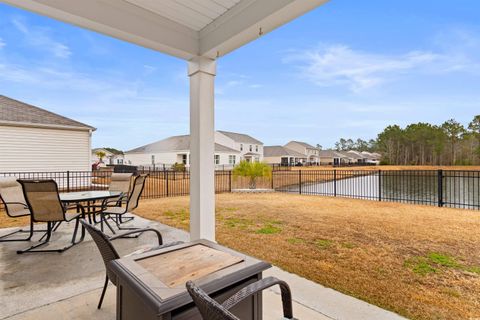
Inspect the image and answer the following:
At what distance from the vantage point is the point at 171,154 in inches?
1122

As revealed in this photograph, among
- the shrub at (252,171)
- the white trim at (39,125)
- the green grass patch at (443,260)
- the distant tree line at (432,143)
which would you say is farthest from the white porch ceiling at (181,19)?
the distant tree line at (432,143)

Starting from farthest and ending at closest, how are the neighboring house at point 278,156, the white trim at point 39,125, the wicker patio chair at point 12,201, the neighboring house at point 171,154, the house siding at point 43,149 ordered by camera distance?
the neighboring house at point 278,156 → the neighboring house at point 171,154 → the house siding at point 43,149 → the white trim at point 39,125 → the wicker patio chair at point 12,201

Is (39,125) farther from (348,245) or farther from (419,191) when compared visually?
(419,191)

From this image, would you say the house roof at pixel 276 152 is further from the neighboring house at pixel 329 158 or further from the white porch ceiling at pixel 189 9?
the white porch ceiling at pixel 189 9

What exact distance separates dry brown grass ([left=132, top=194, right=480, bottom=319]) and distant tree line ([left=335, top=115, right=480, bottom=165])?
838 inches

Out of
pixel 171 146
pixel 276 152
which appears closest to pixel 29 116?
pixel 171 146

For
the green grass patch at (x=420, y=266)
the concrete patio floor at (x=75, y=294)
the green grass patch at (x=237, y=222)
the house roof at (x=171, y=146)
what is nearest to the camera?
the concrete patio floor at (x=75, y=294)

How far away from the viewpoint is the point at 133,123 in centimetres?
2784

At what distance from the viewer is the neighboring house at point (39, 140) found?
9.89 m

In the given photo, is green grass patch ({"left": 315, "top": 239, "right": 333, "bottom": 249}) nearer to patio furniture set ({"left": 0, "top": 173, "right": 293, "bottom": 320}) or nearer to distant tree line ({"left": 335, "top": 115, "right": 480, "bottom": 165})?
patio furniture set ({"left": 0, "top": 173, "right": 293, "bottom": 320})

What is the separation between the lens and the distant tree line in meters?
21.8

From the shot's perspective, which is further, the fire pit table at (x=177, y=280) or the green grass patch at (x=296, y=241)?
the green grass patch at (x=296, y=241)

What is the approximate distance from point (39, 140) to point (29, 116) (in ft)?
3.81

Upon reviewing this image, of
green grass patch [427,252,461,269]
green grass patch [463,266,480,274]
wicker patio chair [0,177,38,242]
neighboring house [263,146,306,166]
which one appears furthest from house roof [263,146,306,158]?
wicker patio chair [0,177,38,242]
